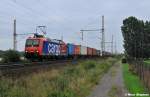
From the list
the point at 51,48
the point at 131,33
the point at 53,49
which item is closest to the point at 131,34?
the point at 131,33

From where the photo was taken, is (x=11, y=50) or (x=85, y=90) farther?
(x=11, y=50)

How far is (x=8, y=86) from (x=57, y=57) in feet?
121

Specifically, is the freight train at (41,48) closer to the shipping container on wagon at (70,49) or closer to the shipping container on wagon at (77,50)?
the shipping container on wagon at (70,49)

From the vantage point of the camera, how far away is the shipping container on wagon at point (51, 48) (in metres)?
45.1

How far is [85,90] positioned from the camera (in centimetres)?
1919

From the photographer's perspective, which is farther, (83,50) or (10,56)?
(83,50)

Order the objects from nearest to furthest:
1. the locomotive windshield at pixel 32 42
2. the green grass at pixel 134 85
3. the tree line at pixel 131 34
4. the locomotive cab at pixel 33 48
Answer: the green grass at pixel 134 85, the locomotive cab at pixel 33 48, the locomotive windshield at pixel 32 42, the tree line at pixel 131 34

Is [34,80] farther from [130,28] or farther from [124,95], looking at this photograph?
[130,28]

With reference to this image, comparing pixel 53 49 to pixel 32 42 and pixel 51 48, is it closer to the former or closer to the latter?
pixel 51 48

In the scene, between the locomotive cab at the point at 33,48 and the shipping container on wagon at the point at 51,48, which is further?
the shipping container on wagon at the point at 51,48

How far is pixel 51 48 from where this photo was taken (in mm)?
48125

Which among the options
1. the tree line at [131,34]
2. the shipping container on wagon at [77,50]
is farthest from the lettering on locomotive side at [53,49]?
the shipping container on wagon at [77,50]

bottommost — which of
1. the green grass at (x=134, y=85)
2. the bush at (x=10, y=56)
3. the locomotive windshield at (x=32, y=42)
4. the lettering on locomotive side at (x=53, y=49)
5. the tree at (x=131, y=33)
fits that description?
the green grass at (x=134, y=85)

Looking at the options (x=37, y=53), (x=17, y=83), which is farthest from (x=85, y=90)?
(x=37, y=53)
